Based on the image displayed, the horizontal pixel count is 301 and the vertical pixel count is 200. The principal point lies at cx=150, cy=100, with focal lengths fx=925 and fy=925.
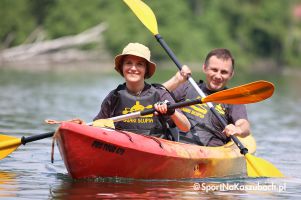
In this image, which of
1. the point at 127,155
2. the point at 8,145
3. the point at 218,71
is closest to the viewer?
the point at 127,155

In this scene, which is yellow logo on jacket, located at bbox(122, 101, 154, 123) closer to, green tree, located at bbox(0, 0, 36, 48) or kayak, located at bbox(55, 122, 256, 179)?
kayak, located at bbox(55, 122, 256, 179)

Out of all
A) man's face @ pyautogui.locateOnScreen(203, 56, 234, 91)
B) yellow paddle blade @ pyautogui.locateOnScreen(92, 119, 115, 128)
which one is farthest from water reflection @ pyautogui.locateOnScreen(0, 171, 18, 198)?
man's face @ pyautogui.locateOnScreen(203, 56, 234, 91)

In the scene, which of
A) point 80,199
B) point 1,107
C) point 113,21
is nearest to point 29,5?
point 113,21

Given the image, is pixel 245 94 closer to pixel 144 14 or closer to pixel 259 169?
pixel 259 169

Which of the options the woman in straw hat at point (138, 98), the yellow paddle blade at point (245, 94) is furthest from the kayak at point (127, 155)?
the yellow paddle blade at point (245, 94)

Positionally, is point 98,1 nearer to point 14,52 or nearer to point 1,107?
point 14,52

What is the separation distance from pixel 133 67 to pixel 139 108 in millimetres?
437

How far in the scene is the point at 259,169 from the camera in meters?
9.14

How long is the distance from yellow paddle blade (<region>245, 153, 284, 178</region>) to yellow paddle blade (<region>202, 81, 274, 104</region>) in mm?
686

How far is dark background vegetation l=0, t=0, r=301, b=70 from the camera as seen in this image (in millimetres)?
39750

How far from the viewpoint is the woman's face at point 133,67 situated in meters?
8.62

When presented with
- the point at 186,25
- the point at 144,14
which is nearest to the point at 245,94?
the point at 144,14

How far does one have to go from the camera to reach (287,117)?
58.3ft

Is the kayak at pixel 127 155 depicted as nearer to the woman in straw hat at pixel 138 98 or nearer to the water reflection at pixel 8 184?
the woman in straw hat at pixel 138 98
